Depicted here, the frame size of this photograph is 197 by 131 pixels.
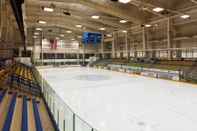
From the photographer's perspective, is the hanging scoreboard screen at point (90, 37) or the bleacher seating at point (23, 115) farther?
the hanging scoreboard screen at point (90, 37)

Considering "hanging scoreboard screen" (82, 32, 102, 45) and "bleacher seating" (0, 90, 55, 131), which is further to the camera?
"hanging scoreboard screen" (82, 32, 102, 45)

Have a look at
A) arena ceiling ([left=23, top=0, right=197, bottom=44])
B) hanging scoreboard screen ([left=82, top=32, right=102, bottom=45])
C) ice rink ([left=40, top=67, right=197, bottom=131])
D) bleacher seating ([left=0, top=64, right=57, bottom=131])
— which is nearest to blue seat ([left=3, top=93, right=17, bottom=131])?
bleacher seating ([left=0, top=64, right=57, bottom=131])

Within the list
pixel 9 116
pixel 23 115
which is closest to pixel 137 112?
pixel 23 115

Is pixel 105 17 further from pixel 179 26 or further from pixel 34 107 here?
pixel 34 107

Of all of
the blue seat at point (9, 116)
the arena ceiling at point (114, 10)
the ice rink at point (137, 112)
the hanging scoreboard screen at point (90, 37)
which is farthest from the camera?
the hanging scoreboard screen at point (90, 37)

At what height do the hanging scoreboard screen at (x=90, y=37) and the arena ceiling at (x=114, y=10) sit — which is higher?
the arena ceiling at (x=114, y=10)

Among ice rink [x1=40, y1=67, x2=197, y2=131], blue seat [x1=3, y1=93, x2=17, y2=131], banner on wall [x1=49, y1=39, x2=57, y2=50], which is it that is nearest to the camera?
blue seat [x1=3, y1=93, x2=17, y2=131]

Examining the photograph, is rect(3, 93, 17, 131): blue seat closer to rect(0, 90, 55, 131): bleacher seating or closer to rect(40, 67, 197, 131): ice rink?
rect(0, 90, 55, 131): bleacher seating

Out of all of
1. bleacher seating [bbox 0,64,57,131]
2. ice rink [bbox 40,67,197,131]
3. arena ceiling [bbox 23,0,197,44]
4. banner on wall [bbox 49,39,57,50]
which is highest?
arena ceiling [bbox 23,0,197,44]

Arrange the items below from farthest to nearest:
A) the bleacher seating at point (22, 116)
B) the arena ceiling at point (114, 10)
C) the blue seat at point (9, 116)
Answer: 1. the arena ceiling at point (114, 10)
2. the bleacher seating at point (22, 116)
3. the blue seat at point (9, 116)

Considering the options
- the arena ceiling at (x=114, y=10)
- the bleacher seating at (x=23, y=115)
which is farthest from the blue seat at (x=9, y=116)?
the arena ceiling at (x=114, y=10)

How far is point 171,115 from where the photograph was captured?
529 centimetres

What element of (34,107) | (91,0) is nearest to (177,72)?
(91,0)

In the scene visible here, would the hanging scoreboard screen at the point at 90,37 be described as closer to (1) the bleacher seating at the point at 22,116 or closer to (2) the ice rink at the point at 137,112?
(2) the ice rink at the point at 137,112
